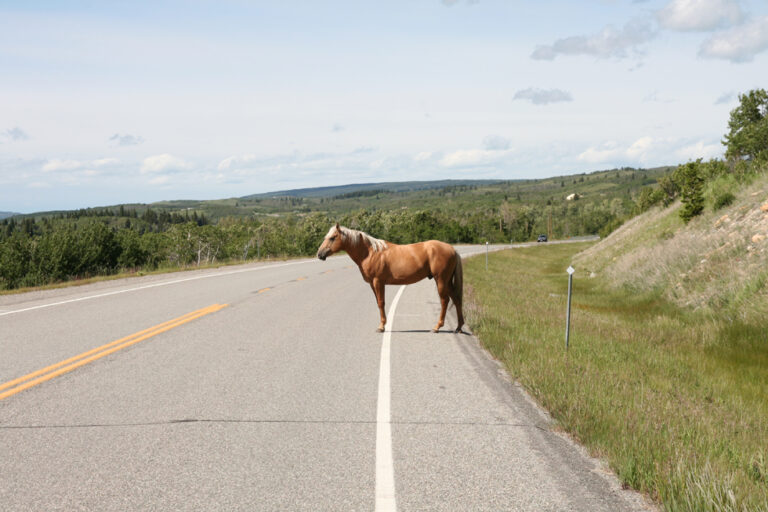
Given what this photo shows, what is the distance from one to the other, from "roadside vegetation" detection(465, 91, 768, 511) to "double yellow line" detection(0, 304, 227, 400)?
574 cm

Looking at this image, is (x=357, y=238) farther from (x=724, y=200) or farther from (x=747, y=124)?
(x=747, y=124)

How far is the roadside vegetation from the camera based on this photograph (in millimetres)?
4234

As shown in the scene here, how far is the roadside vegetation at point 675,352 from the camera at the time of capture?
13.9ft

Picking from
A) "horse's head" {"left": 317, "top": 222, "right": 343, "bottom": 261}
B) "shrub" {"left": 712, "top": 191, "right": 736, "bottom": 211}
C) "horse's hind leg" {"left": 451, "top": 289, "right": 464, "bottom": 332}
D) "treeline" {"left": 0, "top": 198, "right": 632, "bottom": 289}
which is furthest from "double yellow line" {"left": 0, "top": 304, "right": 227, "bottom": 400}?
"shrub" {"left": 712, "top": 191, "right": 736, "bottom": 211}

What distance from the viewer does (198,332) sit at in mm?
10109

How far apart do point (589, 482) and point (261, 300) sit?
475 inches

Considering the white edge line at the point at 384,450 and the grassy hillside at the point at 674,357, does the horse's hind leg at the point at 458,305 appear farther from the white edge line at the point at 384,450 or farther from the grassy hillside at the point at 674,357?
the white edge line at the point at 384,450

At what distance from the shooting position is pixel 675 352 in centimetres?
948

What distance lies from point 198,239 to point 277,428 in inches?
3461

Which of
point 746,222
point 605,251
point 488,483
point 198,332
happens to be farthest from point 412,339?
point 605,251

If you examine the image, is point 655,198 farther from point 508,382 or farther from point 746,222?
point 508,382

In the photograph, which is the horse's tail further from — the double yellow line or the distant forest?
the distant forest

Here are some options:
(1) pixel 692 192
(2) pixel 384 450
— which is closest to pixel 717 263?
(1) pixel 692 192

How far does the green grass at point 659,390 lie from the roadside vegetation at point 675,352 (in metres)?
0.02
